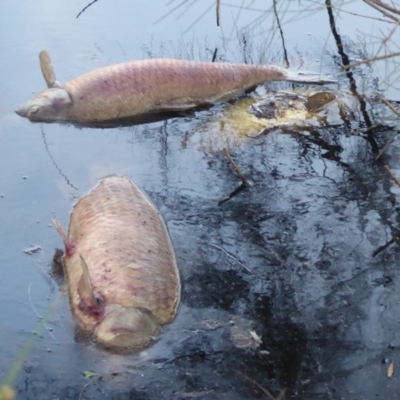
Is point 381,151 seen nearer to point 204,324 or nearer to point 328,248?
point 328,248

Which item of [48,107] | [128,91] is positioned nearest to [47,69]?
[48,107]

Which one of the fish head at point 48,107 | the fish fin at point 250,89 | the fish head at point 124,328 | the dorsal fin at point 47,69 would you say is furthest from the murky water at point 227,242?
the fish fin at point 250,89

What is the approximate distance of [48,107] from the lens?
5836 mm

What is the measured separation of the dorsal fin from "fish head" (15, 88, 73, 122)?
0.17 metres

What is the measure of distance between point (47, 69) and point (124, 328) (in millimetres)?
3461

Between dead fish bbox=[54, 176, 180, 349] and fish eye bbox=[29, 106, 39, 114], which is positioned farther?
fish eye bbox=[29, 106, 39, 114]

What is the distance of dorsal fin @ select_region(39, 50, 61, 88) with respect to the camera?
5918 millimetres

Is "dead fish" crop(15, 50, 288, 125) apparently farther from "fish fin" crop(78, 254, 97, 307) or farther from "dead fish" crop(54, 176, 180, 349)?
"fish fin" crop(78, 254, 97, 307)

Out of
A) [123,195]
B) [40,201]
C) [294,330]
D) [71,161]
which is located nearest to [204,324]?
[294,330]

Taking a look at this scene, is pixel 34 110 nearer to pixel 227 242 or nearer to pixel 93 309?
pixel 227 242

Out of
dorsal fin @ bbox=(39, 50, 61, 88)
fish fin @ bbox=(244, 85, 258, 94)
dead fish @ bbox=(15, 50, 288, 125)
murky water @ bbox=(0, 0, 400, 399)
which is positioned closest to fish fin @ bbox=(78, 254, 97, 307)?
murky water @ bbox=(0, 0, 400, 399)

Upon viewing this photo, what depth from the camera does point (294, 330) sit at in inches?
141

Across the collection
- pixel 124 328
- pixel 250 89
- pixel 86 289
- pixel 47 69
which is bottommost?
pixel 124 328

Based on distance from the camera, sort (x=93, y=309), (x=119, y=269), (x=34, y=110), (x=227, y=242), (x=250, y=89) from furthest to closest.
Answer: (x=250, y=89)
(x=34, y=110)
(x=227, y=242)
(x=119, y=269)
(x=93, y=309)
